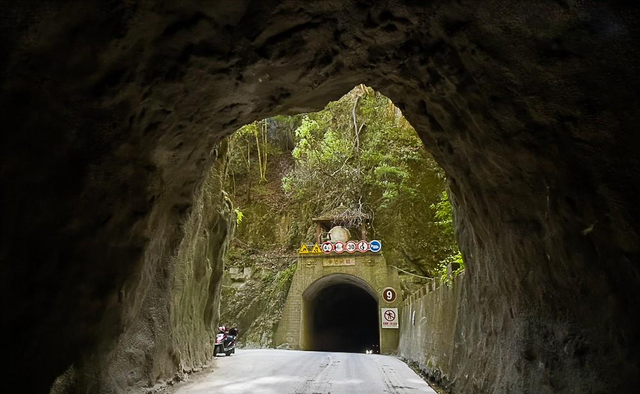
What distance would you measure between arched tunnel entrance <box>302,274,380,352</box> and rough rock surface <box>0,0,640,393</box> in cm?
1668

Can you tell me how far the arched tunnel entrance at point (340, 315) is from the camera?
71.7 ft

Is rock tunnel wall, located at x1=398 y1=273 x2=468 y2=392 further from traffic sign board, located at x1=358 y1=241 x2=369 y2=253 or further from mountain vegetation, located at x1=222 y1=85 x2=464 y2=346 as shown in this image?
mountain vegetation, located at x1=222 y1=85 x2=464 y2=346

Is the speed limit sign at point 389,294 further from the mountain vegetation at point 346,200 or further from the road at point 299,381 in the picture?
the road at point 299,381

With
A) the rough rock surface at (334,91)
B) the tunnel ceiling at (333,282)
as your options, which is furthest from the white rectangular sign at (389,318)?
the rough rock surface at (334,91)

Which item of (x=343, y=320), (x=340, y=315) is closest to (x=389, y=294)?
(x=340, y=315)

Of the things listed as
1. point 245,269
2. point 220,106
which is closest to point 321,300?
point 245,269

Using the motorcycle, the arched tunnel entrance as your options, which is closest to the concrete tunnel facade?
the arched tunnel entrance

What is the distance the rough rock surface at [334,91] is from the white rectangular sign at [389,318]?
1440cm

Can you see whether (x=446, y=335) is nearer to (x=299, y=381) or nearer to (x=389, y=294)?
(x=299, y=381)

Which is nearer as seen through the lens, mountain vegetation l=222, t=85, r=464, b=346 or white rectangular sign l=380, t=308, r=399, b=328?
white rectangular sign l=380, t=308, r=399, b=328

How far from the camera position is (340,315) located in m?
29.1

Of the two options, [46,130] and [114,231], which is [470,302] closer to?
[114,231]

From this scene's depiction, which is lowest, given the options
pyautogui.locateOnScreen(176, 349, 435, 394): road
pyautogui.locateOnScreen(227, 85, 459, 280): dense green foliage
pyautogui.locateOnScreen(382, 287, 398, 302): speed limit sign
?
pyautogui.locateOnScreen(176, 349, 435, 394): road

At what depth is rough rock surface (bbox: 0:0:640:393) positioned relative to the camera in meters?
2.86
